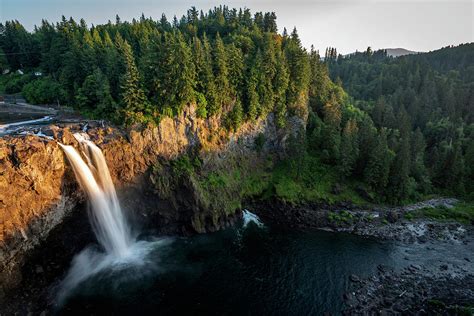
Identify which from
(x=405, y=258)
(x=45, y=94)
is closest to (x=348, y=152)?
(x=405, y=258)

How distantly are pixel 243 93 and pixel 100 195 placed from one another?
36467 millimetres

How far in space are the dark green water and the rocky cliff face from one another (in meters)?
6.06

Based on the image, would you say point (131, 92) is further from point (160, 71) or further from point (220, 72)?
point (220, 72)

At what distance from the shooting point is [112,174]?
42.7 meters

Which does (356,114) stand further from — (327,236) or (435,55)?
(435,55)

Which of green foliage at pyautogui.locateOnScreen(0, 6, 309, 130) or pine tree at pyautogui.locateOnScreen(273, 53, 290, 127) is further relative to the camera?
pine tree at pyautogui.locateOnScreen(273, 53, 290, 127)

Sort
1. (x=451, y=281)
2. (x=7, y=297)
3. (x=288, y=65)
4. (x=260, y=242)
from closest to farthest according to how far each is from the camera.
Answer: (x=7, y=297) < (x=451, y=281) < (x=260, y=242) < (x=288, y=65)

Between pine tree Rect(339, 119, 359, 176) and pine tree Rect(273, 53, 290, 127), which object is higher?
pine tree Rect(273, 53, 290, 127)

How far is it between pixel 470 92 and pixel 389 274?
100470 mm

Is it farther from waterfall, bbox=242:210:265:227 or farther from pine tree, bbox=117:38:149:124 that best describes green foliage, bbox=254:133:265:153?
pine tree, bbox=117:38:149:124

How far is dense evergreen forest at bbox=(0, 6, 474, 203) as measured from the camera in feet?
152

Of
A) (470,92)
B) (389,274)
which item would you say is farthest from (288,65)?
(470,92)

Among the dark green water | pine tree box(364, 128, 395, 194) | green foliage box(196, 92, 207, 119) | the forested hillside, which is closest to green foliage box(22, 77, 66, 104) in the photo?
green foliage box(196, 92, 207, 119)

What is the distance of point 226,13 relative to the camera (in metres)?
108
